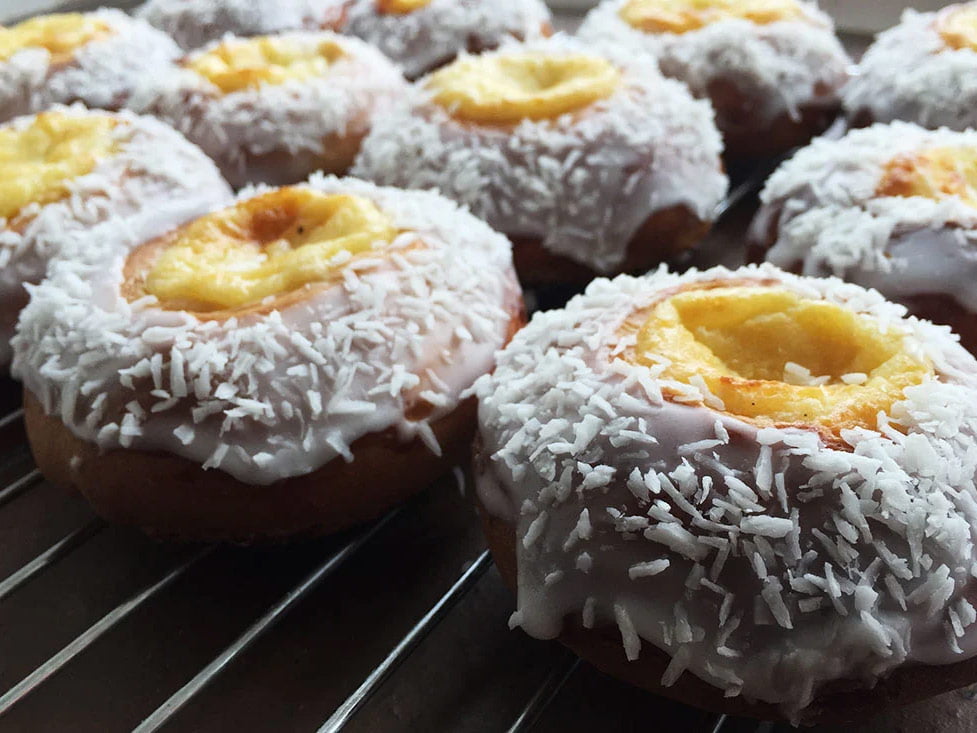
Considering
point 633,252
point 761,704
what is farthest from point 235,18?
point 761,704

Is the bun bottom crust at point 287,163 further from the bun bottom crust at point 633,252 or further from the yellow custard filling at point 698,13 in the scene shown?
the yellow custard filling at point 698,13

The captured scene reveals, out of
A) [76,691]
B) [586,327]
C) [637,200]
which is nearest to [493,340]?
[586,327]

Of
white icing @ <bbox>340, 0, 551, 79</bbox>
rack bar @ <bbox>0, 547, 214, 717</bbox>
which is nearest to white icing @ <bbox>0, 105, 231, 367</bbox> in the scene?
rack bar @ <bbox>0, 547, 214, 717</bbox>

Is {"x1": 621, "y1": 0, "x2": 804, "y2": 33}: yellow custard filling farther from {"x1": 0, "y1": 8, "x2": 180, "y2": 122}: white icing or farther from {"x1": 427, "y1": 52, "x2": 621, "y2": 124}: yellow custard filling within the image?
{"x1": 0, "y1": 8, "x2": 180, "y2": 122}: white icing

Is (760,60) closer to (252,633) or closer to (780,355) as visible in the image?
(780,355)

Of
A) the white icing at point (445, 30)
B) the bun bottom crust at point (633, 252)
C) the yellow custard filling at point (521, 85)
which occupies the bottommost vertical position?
the bun bottom crust at point (633, 252)

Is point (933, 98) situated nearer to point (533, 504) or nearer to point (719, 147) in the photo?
point (719, 147)

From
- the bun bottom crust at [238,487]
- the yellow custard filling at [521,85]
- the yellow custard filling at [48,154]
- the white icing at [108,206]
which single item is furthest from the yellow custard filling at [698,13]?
the bun bottom crust at [238,487]
